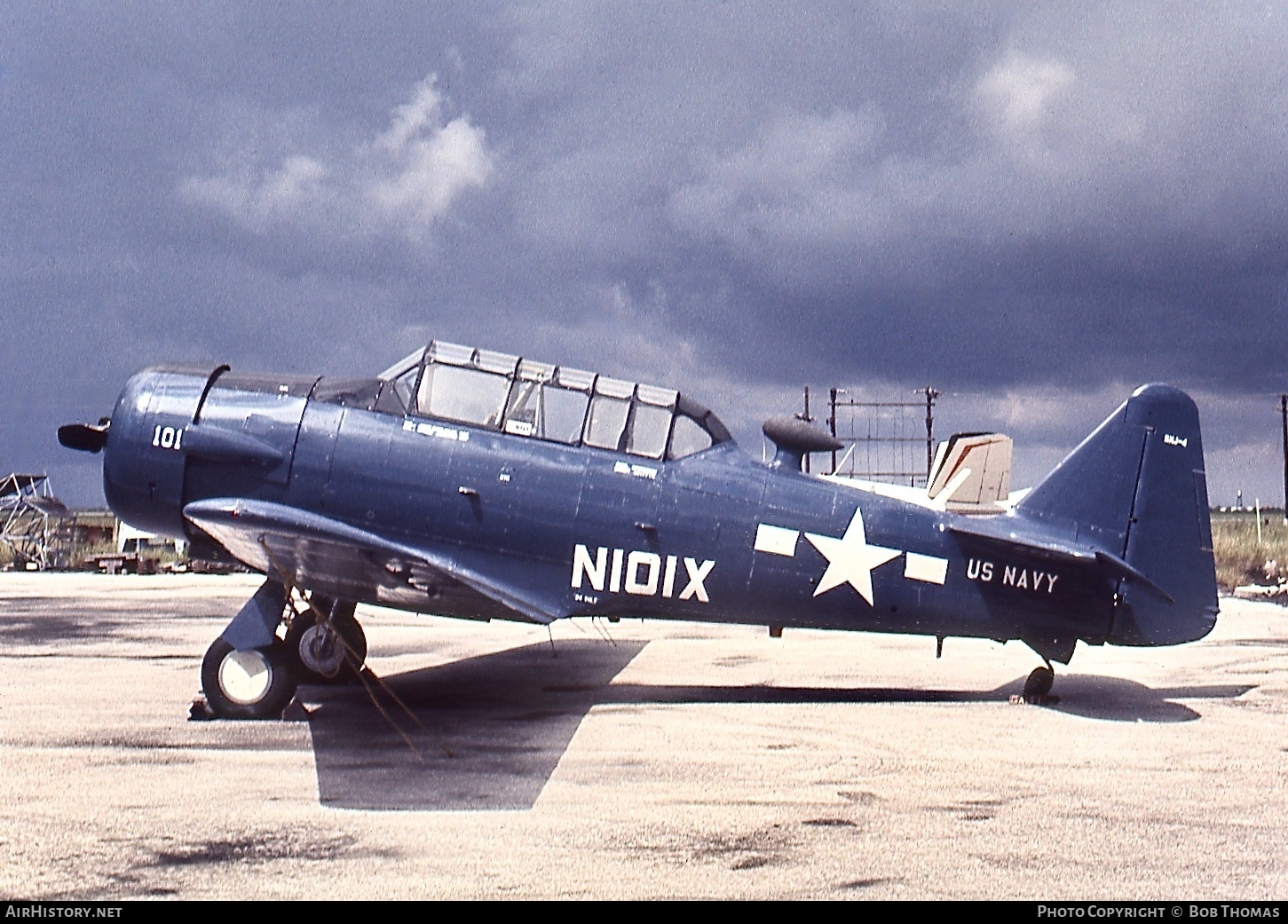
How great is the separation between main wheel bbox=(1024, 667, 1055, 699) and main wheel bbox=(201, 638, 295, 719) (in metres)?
6.29

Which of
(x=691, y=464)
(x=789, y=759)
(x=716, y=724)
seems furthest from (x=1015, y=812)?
(x=691, y=464)

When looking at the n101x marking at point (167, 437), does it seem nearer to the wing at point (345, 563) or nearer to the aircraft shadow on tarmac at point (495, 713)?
the wing at point (345, 563)

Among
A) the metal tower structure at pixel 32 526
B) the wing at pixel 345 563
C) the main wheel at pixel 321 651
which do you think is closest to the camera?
the wing at pixel 345 563

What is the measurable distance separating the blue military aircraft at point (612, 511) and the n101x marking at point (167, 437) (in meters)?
0.02

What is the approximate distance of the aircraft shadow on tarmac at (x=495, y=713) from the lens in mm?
5604

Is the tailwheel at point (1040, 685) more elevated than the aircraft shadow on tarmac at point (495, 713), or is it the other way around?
the tailwheel at point (1040, 685)

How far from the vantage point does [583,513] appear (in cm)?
781

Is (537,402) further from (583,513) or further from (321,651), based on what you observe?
(321,651)

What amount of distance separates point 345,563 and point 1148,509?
263 inches

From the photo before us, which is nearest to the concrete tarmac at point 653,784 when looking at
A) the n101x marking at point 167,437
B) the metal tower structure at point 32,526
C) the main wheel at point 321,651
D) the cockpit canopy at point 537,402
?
the main wheel at point 321,651

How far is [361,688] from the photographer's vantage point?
8.91 m

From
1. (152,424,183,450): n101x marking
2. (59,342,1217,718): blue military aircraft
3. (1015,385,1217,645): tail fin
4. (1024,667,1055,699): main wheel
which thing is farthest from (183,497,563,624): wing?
(1015,385,1217,645): tail fin

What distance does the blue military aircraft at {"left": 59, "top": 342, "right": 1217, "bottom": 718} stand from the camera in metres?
7.76

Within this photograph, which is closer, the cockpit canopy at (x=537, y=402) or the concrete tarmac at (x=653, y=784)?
the concrete tarmac at (x=653, y=784)
